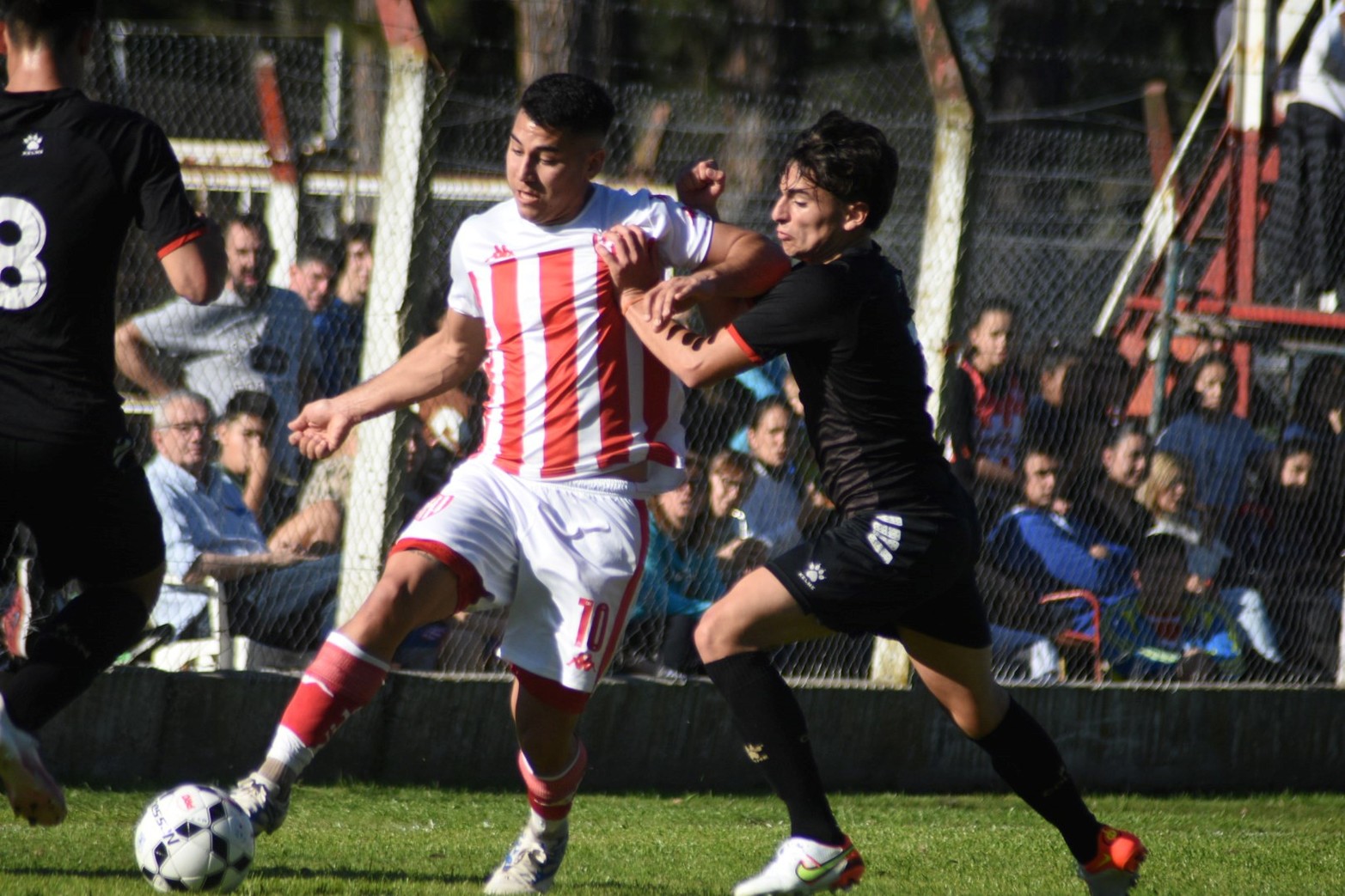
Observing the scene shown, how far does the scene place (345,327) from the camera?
6996mm

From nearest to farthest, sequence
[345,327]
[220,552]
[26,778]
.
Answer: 1. [26,778]
2. [220,552]
3. [345,327]

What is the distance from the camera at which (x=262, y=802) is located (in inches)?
153

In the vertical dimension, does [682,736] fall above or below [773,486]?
below

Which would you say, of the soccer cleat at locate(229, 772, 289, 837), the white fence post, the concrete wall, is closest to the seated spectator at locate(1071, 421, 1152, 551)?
the concrete wall

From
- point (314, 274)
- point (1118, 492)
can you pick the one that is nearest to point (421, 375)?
point (314, 274)

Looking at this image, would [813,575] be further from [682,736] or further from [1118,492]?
[1118,492]

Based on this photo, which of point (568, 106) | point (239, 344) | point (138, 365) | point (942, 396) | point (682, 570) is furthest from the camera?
point (942, 396)

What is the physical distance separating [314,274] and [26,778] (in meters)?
3.64

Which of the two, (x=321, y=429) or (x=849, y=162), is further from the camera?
(x=321, y=429)

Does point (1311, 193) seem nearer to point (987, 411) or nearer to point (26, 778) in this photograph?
point (987, 411)

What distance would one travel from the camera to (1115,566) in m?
8.01

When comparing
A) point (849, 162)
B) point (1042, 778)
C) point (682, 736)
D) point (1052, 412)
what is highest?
point (849, 162)

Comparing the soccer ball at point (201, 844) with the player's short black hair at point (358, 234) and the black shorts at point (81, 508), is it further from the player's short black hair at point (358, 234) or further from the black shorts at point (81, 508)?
the player's short black hair at point (358, 234)

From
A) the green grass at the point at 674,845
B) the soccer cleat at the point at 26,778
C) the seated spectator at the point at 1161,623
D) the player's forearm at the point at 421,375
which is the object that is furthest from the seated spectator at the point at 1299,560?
the soccer cleat at the point at 26,778
